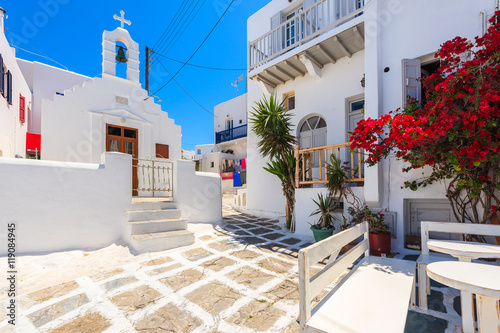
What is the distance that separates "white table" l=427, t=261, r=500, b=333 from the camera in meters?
1.46

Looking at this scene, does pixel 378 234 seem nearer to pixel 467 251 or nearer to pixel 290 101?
pixel 467 251

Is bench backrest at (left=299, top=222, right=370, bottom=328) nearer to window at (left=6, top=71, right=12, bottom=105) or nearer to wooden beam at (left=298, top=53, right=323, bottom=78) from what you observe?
wooden beam at (left=298, top=53, right=323, bottom=78)

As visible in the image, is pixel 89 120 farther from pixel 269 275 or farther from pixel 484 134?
pixel 484 134

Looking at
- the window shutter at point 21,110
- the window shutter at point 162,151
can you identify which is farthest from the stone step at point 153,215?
the window shutter at point 21,110

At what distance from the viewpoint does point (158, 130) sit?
9.11 meters

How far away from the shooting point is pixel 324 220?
5016 millimetres

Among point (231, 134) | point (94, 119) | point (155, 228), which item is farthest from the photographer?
point (231, 134)

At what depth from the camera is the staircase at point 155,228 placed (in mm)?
4438

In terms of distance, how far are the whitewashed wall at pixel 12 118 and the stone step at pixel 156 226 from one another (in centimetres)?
471

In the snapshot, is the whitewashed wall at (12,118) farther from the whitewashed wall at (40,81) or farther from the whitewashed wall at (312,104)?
the whitewashed wall at (312,104)

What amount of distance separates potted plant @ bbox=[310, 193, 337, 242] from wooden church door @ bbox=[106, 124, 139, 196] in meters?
5.87

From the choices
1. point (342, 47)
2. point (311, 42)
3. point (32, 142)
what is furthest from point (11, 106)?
point (342, 47)

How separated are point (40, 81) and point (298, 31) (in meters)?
11.6

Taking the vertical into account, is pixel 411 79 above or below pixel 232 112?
below
